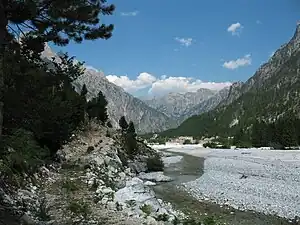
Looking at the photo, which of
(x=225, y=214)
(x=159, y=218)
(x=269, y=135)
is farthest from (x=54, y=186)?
(x=269, y=135)

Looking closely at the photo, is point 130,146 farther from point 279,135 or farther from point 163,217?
point 279,135

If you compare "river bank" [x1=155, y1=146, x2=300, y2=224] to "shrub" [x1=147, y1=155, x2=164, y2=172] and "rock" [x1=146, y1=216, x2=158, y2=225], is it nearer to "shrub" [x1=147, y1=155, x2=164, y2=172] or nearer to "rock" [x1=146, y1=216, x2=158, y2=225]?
"rock" [x1=146, y1=216, x2=158, y2=225]

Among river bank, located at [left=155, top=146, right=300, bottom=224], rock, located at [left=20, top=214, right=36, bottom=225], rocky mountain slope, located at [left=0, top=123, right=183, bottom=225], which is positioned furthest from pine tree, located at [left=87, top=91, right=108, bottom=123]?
rock, located at [left=20, top=214, right=36, bottom=225]

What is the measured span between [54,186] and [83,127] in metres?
27.0

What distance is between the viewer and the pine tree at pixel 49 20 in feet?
32.5

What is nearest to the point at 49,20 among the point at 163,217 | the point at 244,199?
the point at 163,217

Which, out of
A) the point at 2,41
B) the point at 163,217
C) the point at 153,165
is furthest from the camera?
the point at 153,165

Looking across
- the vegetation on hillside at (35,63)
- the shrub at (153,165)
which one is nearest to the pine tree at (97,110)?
the shrub at (153,165)

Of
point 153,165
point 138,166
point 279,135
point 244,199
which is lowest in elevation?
point 244,199

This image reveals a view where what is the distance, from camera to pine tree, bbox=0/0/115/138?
9894mm

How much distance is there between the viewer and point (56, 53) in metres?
11.4

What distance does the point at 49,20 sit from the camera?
10.8m

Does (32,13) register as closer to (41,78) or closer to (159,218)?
(41,78)

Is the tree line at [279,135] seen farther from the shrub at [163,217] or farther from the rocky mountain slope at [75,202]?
the shrub at [163,217]
